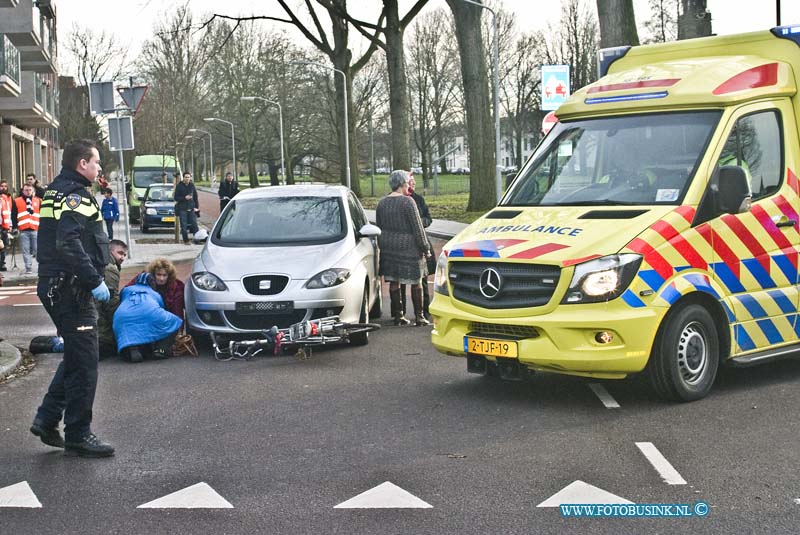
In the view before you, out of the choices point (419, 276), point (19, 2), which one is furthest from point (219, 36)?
point (419, 276)

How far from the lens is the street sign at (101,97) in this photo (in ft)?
67.1

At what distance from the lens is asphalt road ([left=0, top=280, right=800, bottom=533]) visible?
531 cm

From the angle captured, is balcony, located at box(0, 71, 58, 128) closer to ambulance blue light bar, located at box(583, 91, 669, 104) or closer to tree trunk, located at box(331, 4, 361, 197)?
tree trunk, located at box(331, 4, 361, 197)

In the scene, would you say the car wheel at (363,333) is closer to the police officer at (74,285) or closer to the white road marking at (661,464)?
the police officer at (74,285)

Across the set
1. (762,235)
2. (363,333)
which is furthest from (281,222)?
(762,235)

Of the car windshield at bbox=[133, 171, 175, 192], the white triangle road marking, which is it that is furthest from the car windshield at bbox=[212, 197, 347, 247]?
the car windshield at bbox=[133, 171, 175, 192]

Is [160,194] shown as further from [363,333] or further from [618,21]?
[363,333]

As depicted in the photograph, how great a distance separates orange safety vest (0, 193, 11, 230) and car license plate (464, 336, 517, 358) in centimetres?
1551

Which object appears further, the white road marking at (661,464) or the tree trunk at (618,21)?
the tree trunk at (618,21)

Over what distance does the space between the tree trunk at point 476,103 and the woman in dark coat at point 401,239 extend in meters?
19.4

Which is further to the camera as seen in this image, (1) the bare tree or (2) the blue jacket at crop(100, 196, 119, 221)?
(1) the bare tree

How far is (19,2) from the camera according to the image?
126 feet

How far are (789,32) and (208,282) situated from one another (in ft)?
18.8

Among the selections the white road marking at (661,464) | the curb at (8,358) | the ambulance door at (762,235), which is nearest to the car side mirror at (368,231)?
the curb at (8,358)
